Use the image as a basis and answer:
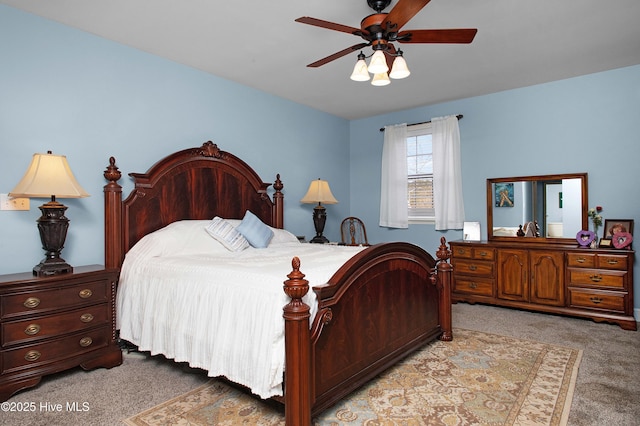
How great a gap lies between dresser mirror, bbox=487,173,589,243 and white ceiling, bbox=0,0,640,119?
3.71ft

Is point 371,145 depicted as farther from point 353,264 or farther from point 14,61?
point 14,61

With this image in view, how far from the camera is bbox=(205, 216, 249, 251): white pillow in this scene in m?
3.31

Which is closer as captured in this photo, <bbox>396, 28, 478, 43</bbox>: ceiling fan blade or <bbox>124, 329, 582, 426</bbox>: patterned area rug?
<bbox>124, 329, 582, 426</bbox>: patterned area rug

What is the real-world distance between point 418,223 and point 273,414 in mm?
3758

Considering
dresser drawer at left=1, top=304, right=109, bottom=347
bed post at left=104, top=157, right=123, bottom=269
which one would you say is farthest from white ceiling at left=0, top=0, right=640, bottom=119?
dresser drawer at left=1, top=304, right=109, bottom=347

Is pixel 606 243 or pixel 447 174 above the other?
pixel 447 174

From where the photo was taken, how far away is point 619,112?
12.7 ft

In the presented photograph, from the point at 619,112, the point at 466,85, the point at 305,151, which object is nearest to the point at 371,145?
the point at 305,151

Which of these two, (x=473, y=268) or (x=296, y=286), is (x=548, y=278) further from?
(x=296, y=286)

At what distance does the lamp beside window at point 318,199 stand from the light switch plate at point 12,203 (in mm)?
2837

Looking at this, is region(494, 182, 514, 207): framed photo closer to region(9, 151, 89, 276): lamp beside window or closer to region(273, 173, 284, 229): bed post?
region(273, 173, 284, 229): bed post

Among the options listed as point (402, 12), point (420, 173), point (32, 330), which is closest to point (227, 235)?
point (32, 330)

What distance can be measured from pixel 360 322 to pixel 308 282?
542mm

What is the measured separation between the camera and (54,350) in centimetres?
240
